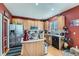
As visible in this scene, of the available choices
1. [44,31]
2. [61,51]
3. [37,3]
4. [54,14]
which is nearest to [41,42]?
[44,31]

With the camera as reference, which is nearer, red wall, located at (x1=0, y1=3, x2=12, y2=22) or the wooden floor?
the wooden floor

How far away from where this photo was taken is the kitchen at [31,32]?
8.34 feet

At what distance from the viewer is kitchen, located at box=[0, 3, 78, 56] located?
2.54 meters

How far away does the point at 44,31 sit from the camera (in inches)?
102

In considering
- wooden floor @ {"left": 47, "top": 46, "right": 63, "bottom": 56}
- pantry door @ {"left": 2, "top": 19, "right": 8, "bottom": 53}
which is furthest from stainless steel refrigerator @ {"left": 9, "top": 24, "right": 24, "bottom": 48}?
wooden floor @ {"left": 47, "top": 46, "right": 63, "bottom": 56}

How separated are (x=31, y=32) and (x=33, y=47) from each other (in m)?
0.39

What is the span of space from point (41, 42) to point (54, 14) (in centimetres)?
76

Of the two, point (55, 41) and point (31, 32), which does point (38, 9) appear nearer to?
point (31, 32)

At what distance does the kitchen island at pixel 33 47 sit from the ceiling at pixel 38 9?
2.01 feet

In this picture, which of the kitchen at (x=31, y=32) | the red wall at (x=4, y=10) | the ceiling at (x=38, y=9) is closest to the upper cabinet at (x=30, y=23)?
the kitchen at (x=31, y=32)

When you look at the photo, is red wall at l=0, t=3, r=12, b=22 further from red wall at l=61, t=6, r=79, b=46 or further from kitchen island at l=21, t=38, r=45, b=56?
red wall at l=61, t=6, r=79, b=46

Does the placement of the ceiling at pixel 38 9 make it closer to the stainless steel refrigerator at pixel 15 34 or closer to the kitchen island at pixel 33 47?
the stainless steel refrigerator at pixel 15 34

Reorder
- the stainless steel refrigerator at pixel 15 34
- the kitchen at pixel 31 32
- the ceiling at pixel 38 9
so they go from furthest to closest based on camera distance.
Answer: the stainless steel refrigerator at pixel 15 34, the kitchen at pixel 31 32, the ceiling at pixel 38 9

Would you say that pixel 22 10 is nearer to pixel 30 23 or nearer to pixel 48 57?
pixel 30 23
